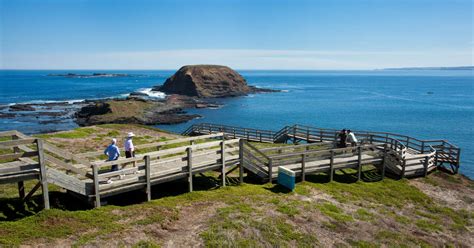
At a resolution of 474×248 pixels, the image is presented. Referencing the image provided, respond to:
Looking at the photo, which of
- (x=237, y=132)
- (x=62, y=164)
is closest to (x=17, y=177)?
(x=62, y=164)

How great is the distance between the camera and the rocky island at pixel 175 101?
2312 inches

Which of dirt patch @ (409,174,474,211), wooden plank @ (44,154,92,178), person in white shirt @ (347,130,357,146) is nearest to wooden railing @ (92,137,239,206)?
wooden plank @ (44,154,92,178)

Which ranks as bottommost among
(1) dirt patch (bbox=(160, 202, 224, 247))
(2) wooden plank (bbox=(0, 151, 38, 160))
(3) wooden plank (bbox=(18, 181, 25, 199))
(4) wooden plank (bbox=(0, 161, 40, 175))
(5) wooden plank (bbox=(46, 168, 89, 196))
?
(1) dirt patch (bbox=(160, 202, 224, 247))

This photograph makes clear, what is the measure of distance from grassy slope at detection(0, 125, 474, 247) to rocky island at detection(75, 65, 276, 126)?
1876 inches

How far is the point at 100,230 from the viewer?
9.24 meters

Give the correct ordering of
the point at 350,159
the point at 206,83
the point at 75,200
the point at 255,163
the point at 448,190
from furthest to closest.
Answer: the point at 206,83
the point at 350,159
the point at 448,190
the point at 255,163
the point at 75,200

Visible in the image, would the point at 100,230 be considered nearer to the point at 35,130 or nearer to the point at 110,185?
the point at 110,185

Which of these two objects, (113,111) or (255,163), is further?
(113,111)

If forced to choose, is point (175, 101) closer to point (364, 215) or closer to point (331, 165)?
point (331, 165)

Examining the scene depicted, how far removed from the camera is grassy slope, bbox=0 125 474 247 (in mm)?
9172

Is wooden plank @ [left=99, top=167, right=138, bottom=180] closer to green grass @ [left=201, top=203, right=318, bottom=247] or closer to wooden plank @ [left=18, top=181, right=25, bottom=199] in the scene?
wooden plank @ [left=18, top=181, right=25, bottom=199]

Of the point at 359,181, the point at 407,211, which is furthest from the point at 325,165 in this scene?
the point at 407,211

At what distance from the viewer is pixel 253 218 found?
1085 centimetres

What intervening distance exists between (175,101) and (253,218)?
8139 centimetres
